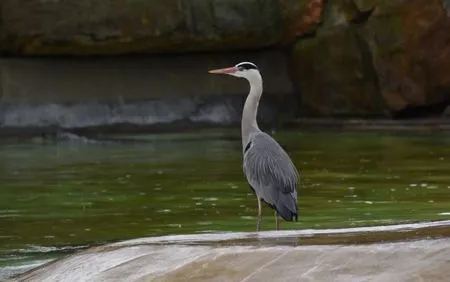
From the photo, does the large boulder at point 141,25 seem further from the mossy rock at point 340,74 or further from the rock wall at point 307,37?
the mossy rock at point 340,74

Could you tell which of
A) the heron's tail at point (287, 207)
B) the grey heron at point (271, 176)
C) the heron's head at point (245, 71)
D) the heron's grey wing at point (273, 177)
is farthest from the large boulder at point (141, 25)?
the heron's tail at point (287, 207)

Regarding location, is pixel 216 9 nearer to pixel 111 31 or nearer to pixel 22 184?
pixel 111 31

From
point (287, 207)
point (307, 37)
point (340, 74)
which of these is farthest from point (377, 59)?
point (287, 207)

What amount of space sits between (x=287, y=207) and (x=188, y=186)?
4959 mm

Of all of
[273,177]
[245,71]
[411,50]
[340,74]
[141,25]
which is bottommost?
[273,177]

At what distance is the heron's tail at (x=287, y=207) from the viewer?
8.73m

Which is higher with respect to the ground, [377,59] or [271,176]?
[377,59]

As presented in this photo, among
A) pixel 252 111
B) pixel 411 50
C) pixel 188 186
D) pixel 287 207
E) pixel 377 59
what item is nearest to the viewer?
pixel 287 207

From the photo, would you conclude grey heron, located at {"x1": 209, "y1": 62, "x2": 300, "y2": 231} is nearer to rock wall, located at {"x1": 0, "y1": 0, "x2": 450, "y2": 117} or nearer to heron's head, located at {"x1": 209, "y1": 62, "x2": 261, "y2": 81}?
heron's head, located at {"x1": 209, "y1": 62, "x2": 261, "y2": 81}

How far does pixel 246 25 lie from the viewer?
21766 mm

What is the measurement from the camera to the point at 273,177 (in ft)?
29.4

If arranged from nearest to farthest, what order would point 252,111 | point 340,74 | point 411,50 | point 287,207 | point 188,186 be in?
point 287,207 → point 252,111 → point 188,186 → point 411,50 → point 340,74

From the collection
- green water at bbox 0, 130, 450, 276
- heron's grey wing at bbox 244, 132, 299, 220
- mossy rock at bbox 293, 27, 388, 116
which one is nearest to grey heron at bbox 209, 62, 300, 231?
heron's grey wing at bbox 244, 132, 299, 220

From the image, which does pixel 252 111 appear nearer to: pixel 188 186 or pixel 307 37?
pixel 188 186
